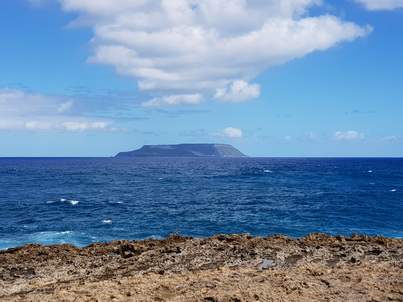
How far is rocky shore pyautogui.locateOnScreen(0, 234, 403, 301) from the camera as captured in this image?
37.0ft

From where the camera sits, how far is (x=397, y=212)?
42125mm

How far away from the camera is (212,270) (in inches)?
547

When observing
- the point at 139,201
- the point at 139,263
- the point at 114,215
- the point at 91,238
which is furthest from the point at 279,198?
the point at 139,263

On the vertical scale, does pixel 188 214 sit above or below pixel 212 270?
below

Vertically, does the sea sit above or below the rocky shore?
below

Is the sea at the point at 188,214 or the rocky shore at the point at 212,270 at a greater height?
the rocky shore at the point at 212,270

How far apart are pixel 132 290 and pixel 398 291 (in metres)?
8.61

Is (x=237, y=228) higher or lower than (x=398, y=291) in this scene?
lower

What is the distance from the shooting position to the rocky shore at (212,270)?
11.3 m

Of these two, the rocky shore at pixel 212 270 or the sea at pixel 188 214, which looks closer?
the rocky shore at pixel 212 270

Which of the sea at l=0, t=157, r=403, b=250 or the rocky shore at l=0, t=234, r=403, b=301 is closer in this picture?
the rocky shore at l=0, t=234, r=403, b=301

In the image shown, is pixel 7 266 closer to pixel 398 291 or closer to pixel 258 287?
pixel 258 287

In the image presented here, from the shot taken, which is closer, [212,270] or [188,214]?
[212,270]

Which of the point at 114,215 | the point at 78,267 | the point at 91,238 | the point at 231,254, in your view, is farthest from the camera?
the point at 114,215
